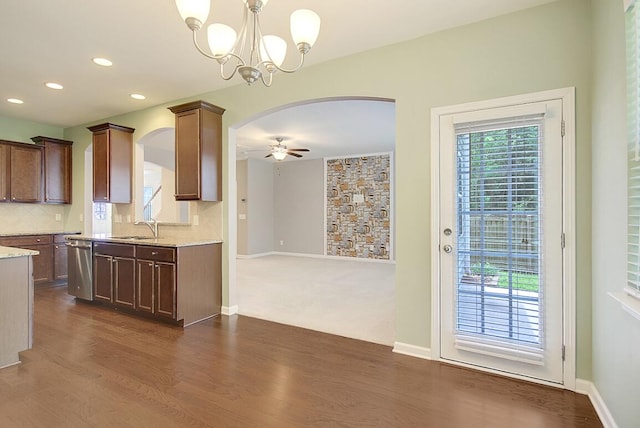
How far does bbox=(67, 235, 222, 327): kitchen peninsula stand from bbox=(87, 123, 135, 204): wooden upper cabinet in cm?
79

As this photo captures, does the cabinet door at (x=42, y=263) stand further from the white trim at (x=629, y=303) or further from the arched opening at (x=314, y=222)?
the white trim at (x=629, y=303)

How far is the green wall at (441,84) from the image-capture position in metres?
2.21

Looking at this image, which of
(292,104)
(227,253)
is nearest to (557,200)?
(292,104)

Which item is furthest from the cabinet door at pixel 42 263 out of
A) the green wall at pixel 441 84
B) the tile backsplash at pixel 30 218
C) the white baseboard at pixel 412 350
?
the white baseboard at pixel 412 350

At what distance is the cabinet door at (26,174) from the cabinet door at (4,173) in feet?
0.19

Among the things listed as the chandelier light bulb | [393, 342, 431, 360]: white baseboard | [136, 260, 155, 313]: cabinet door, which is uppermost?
the chandelier light bulb

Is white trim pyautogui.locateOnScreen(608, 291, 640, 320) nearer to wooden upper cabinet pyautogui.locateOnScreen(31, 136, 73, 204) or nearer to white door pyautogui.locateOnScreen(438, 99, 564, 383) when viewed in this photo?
white door pyautogui.locateOnScreen(438, 99, 564, 383)

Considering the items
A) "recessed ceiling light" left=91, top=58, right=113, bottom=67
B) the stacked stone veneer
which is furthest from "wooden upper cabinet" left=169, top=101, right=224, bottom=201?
the stacked stone veneer

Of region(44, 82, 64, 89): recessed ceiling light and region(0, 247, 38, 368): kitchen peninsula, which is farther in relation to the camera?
region(44, 82, 64, 89): recessed ceiling light

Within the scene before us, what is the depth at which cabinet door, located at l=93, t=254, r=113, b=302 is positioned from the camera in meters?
3.98

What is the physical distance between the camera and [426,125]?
108 inches

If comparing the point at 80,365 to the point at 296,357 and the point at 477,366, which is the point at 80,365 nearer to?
the point at 296,357

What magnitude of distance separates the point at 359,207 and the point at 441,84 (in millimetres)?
5823

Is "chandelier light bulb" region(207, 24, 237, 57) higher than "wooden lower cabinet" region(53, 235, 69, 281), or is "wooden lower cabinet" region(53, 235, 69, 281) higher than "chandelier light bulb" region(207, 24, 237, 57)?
"chandelier light bulb" region(207, 24, 237, 57)
